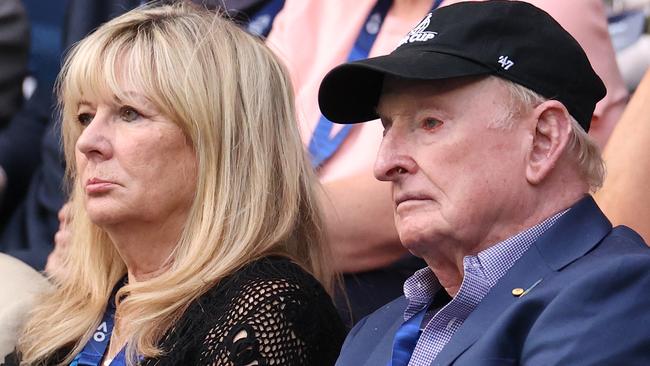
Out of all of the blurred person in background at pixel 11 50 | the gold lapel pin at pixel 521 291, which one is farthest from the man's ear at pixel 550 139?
the blurred person in background at pixel 11 50

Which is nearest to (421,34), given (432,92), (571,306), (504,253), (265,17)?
(432,92)

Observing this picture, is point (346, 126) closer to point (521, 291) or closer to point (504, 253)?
point (504, 253)

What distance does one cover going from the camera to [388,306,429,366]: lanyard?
8.39ft

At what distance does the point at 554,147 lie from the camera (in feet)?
8.05

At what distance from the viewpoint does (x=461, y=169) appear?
97.3 inches

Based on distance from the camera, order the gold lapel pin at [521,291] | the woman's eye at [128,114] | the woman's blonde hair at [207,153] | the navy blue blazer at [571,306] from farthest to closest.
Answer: the woman's eye at [128,114] → the woman's blonde hair at [207,153] → the gold lapel pin at [521,291] → the navy blue blazer at [571,306]

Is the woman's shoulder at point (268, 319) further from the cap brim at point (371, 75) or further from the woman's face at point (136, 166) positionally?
the cap brim at point (371, 75)

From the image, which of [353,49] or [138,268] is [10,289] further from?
[353,49]

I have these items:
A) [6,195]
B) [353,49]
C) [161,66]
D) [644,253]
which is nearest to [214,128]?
[161,66]

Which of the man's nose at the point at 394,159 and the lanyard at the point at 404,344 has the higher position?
the man's nose at the point at 394,159

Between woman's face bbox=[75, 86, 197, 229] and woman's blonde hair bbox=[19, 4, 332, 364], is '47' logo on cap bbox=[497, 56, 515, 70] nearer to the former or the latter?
woman's blonde hair bbox=[19, 4, 332, 364]

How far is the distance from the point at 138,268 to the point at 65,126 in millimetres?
483

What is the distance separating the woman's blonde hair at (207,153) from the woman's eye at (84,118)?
1.2 inches

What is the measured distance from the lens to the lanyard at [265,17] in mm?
4250
